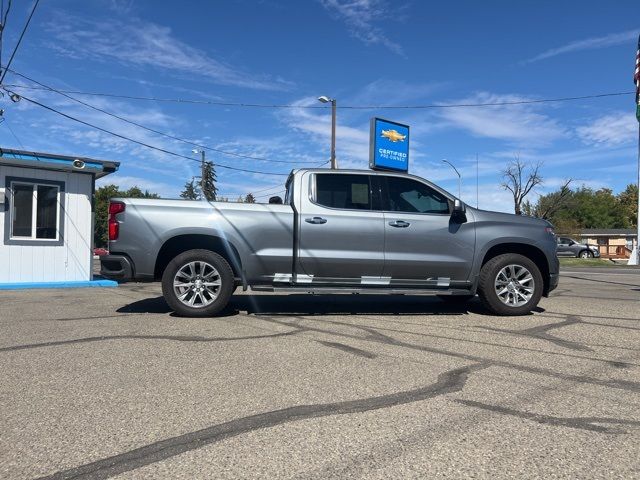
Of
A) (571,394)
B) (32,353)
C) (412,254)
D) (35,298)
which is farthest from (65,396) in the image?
(35,298)

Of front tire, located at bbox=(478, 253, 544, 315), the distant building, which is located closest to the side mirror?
front tire, located at bbox=(478, 253, 544, 315)

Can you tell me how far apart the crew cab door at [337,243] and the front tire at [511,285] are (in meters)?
1.58

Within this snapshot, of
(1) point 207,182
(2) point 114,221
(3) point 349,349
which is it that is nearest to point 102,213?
(1) point 207,182

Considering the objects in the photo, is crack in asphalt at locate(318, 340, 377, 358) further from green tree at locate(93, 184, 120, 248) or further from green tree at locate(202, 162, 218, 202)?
green tree at locate(93, 184, 120, 248)

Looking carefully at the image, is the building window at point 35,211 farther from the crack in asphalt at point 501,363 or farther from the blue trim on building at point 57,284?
the crack in asphalt at point 501,363

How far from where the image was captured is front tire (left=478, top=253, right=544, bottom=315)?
7152 mm

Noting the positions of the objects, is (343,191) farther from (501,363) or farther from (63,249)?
(63,249)

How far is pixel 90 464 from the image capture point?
8.58 ft

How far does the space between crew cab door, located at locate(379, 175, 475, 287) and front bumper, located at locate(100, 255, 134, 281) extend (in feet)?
11.2

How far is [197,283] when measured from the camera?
6.82 metres

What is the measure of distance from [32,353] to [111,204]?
2475 millimetres

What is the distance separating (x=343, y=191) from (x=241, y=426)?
4.55m

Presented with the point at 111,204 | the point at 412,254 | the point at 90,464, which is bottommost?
the point at 90,464

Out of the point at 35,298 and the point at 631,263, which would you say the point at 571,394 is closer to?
the point at 35,298
